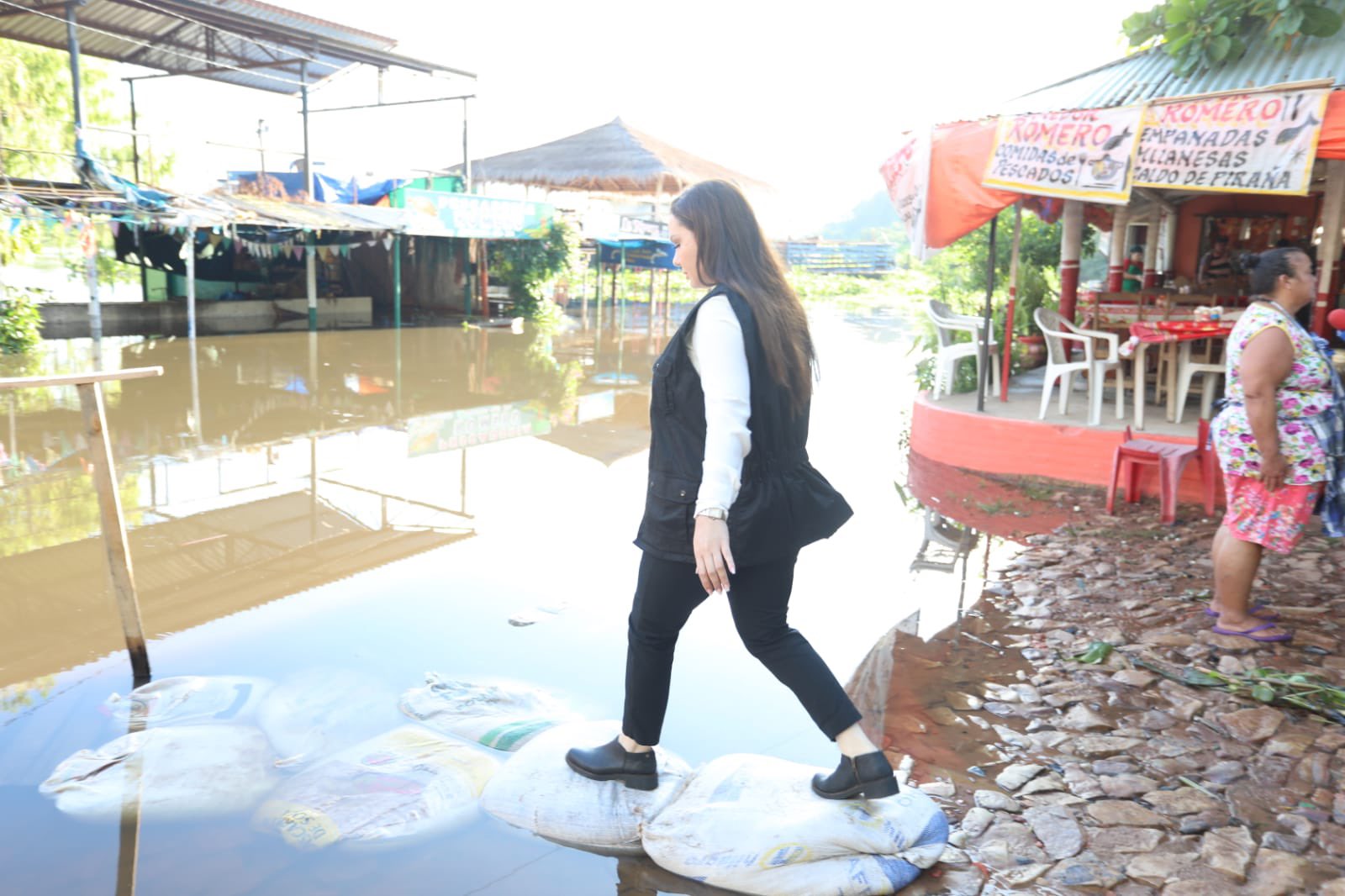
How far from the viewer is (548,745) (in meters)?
3.08

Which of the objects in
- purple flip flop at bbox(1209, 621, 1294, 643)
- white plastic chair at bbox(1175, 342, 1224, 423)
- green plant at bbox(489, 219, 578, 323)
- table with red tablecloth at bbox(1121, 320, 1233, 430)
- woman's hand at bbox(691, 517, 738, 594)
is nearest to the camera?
woman's hand at bbox(691, 517, 738, 594)

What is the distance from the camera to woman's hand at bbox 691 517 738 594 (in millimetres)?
2273

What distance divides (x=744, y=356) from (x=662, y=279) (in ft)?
97.7

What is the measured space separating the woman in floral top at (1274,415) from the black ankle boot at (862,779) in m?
2.19

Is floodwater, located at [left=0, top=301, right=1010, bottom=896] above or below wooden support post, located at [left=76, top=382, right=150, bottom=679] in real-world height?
below

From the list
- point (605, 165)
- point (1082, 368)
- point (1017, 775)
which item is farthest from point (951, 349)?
point (605, 165)

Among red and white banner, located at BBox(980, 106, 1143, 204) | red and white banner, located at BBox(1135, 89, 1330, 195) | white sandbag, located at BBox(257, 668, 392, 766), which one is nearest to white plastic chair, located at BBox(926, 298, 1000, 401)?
red and white banner, located at BBox(980, 106, 1143, 204)

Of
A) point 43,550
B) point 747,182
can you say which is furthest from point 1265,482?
point 747,182

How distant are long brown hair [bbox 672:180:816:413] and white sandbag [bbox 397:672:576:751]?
5.47 feet

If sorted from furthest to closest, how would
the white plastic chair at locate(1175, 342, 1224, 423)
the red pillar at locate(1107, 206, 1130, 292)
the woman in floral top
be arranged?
the red pillar at locate(1107, 206, 1130, 292) → the white plastic chair at locate(1175, 342, 1224, 423) → the woman in floral top

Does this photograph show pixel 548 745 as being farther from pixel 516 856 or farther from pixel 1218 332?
pixel 1218 332

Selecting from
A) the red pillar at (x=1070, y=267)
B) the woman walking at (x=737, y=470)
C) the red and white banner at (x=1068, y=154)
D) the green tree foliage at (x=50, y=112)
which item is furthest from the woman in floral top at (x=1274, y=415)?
the green tree foliage at (x=50, y=112)

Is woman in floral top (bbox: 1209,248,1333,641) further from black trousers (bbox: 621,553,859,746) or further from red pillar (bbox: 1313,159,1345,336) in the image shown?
red pillar (bbox: 1313,159,1345,336)

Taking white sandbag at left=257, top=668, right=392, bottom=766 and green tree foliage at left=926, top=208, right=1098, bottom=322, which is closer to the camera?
white sandbag at left=257, top=668, right=392, bottom=766
